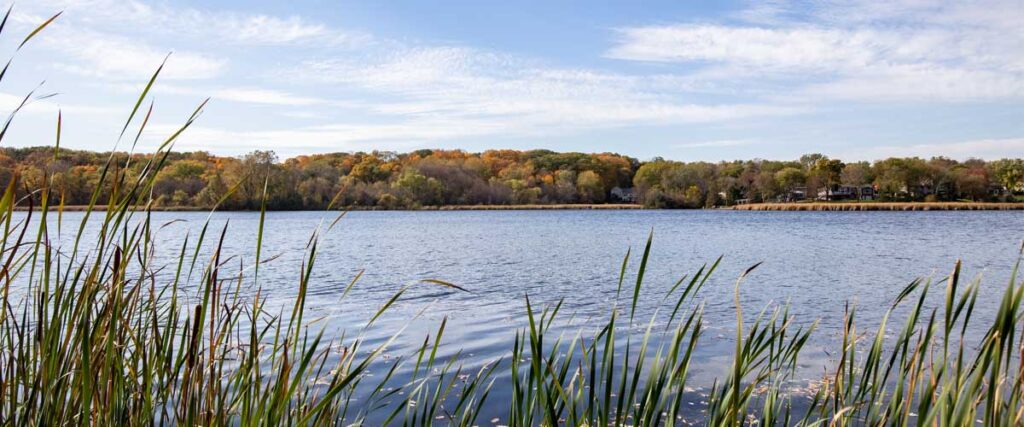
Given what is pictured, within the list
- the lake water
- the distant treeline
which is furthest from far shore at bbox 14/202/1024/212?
the lake water

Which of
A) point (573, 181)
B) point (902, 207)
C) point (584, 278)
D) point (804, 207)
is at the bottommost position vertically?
point (584, 278)

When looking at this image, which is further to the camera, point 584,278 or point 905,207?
point 905,207

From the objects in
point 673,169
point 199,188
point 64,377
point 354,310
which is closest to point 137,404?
point 64,377

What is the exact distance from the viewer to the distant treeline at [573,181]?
8762 centimetres

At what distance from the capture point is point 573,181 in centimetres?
11450

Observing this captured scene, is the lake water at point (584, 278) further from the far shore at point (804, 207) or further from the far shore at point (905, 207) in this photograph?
the far shore at point (905, 207)

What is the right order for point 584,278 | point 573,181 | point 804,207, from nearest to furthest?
point 584,278 < point 804,207 < point 573,181

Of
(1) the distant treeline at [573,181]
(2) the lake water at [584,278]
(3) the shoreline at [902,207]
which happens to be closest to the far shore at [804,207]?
(3) the shoreline at [902,207]

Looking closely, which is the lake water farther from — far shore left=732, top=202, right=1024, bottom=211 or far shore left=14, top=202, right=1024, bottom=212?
far shore left=732, top=202, right=1024, bottom=211

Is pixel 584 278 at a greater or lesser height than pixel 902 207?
lesser

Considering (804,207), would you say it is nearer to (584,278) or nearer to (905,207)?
(905,207)

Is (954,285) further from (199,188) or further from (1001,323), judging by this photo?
(199,188)

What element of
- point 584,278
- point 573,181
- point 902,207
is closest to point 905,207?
point 902,207

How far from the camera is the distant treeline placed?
8762 cm
